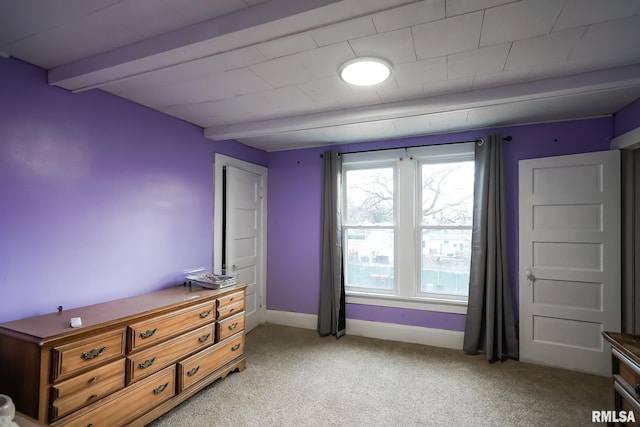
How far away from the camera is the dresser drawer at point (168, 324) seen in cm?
202

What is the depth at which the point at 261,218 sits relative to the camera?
4289 mm

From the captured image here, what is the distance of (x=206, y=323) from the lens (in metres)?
2.56

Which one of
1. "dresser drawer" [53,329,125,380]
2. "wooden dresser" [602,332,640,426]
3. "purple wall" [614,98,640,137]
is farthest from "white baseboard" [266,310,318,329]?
"purple wall" [614,98,640,137]

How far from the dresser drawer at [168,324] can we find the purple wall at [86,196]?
56cm

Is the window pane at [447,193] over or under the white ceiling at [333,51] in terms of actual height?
under

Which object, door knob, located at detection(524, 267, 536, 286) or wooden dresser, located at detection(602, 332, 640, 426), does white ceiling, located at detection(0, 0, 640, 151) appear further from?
wooden dresser, located at detection(602, 332, 640, 426)

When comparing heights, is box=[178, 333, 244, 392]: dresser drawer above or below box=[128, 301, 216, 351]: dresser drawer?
below

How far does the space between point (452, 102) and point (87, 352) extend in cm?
298

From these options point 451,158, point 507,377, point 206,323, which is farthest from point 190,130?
point 507,377

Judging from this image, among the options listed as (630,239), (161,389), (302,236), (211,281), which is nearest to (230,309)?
(211,281)

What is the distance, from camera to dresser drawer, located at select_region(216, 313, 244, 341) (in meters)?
2.68

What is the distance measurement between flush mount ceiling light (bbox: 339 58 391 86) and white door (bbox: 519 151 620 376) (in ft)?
6.41

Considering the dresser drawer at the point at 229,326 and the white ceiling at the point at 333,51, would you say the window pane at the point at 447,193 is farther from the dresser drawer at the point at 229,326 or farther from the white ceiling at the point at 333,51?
the dresser drawer at the point at 229,326

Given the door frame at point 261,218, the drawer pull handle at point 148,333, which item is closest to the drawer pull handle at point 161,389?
the drawer pull handle at point 148,333
